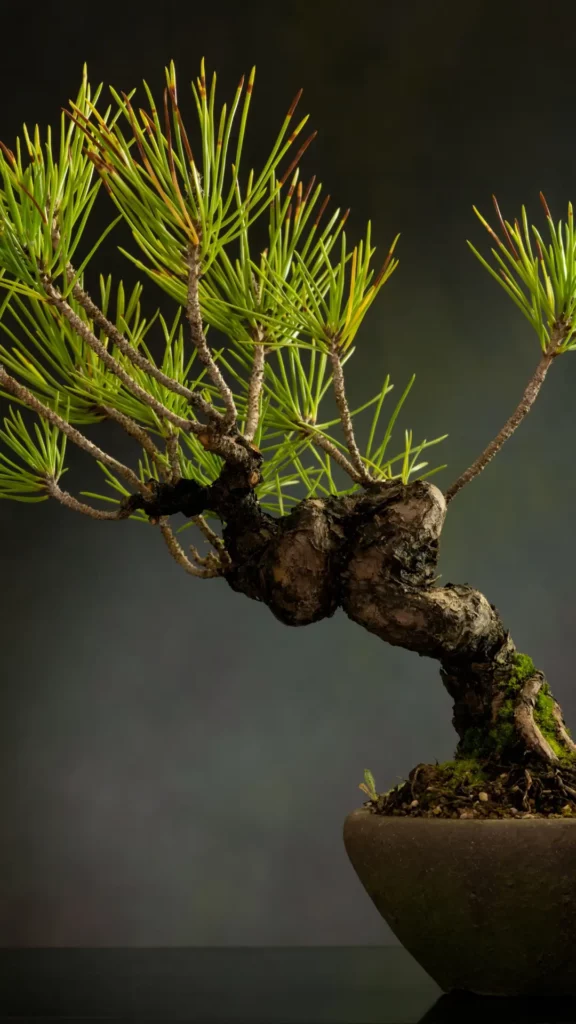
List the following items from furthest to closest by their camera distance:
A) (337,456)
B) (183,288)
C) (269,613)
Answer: (269,613)
(337,456)
(183,288)

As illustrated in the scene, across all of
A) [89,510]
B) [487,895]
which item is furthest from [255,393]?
[487,895]

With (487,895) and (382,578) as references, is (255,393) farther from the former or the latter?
(487,895)

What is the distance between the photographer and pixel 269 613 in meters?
1.91

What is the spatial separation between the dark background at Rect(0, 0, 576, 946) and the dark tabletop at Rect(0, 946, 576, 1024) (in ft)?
0.82

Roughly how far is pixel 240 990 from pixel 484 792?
403 millimetres

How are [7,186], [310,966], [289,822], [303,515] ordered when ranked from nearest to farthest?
[7,186] < [303,515] < [310,966] < [289,822]

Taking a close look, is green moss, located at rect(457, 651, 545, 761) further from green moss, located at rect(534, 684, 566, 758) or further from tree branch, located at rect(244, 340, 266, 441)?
tree branch, located at rect(244, 340, 266, 441)

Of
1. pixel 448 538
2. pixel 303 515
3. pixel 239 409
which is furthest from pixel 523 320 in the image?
pixel 303 515

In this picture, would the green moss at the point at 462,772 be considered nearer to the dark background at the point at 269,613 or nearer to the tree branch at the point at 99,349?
the tree branch at the point at 99,349

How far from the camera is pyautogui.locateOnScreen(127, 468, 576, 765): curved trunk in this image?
1.07m

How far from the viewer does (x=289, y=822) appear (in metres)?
1.84

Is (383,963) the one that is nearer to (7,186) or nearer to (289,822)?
(289,822)

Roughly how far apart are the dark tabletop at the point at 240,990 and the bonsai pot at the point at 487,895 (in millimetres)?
40

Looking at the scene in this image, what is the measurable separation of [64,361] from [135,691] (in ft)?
2.65
